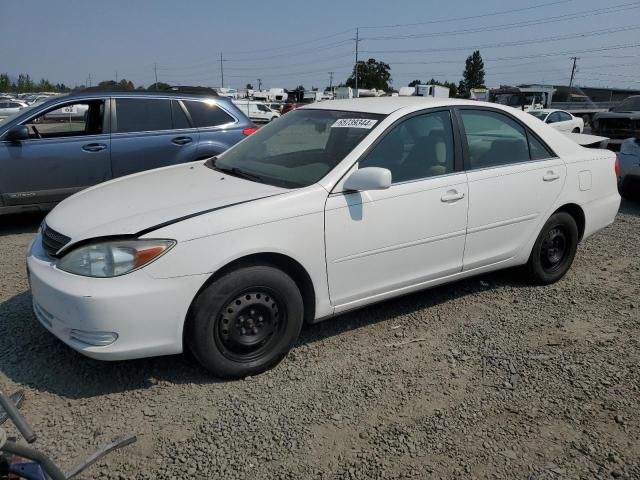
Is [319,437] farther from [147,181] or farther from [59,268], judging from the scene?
[147,181]

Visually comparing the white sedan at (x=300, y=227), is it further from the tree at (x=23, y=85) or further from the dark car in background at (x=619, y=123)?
the tree at (x=23, y=85)

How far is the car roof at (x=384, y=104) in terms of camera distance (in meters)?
3.67

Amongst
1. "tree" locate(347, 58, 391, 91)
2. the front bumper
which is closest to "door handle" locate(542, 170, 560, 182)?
the front bumper

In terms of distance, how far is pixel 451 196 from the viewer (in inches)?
142

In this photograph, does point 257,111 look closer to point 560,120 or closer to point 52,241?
point 560,120

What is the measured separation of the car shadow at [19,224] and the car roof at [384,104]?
398cm

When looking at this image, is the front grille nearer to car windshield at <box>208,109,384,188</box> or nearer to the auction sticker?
car windshield at <box>208,109,384,188</box>

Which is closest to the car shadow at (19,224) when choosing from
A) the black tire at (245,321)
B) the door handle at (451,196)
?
the black tire at (245,321)

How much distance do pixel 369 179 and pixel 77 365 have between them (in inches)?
81.1

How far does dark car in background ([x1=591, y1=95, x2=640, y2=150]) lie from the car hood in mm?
10730

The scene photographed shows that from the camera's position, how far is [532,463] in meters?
2.44

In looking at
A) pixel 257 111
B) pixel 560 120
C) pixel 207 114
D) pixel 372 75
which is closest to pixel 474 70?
pixel 372 75

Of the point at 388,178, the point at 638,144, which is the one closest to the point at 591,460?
the point at 388,178

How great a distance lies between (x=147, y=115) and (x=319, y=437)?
500 cm
